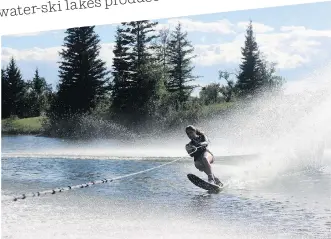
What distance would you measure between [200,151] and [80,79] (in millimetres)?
1960

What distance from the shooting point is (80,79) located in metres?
5.86

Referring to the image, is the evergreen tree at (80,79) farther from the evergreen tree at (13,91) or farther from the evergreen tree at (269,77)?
the evergreen tree at (269,77)

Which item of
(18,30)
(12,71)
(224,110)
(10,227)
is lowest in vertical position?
(10,227)

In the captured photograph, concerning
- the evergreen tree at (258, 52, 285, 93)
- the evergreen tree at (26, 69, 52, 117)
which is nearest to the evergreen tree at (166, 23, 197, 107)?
the evergreen tree at (258, 52, 285, 93)

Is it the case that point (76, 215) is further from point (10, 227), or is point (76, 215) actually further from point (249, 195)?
point (249, 195)

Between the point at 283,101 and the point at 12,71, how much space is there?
2720 millimetres

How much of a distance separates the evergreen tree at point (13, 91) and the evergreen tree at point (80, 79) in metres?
0.43

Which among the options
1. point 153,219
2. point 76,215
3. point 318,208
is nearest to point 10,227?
point 76,215

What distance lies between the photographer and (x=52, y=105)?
6012mm

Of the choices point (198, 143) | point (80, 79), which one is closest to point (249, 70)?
point (198, 143)

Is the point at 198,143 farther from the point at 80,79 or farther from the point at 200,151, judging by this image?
the point at 80,79

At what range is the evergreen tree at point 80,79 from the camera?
562 cm

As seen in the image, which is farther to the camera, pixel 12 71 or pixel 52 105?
pixel 52 105

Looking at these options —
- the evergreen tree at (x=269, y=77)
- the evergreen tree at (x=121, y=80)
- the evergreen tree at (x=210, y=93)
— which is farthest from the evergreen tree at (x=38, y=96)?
the evergreen tree at (x=269, y=77)
